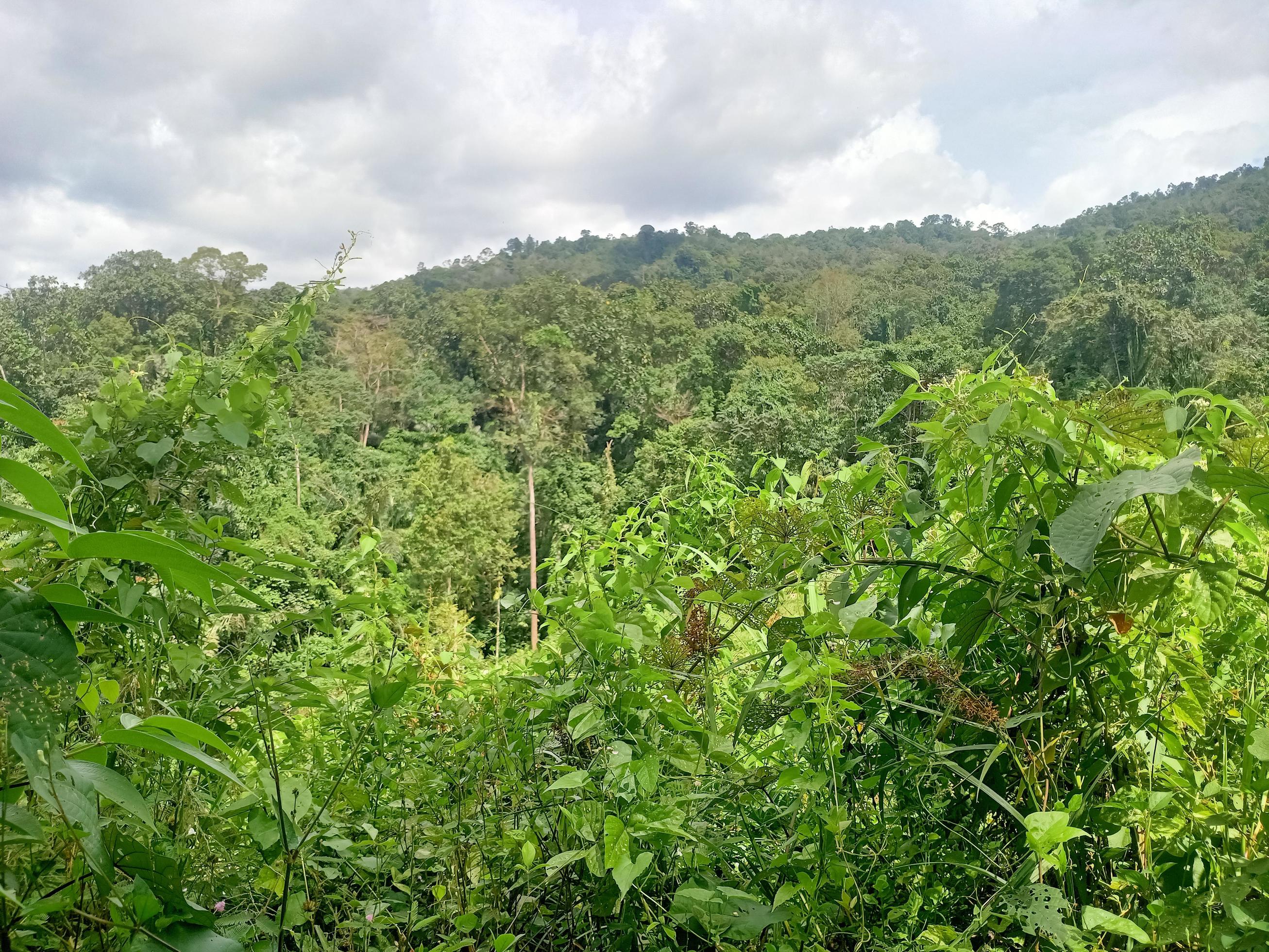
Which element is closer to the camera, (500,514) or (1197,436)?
(1197,436)

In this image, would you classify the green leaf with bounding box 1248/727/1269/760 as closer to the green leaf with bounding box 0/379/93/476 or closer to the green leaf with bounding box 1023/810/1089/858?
the green leaf with bounding box 1023/810/1089/858

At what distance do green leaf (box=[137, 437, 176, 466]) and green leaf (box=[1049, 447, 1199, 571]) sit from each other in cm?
78

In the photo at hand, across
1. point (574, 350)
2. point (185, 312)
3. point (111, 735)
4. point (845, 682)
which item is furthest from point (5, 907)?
point (185, 312)

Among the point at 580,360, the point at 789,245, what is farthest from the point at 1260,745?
the point at 789,245

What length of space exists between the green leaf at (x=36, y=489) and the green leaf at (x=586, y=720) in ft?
1.18

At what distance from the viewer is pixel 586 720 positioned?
1.91 feet

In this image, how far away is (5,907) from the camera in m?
0.35

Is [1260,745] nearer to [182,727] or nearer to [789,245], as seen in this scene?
[182,727]

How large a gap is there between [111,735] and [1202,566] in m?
0.60

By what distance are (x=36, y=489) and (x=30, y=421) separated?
3 centimetres

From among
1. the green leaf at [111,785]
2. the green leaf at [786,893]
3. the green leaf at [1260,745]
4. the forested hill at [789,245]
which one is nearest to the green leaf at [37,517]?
the green leaf at [111,785]

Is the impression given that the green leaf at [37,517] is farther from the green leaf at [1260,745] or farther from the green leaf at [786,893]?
the green leaf at [1260,745]

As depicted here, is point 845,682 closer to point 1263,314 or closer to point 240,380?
point 240,380

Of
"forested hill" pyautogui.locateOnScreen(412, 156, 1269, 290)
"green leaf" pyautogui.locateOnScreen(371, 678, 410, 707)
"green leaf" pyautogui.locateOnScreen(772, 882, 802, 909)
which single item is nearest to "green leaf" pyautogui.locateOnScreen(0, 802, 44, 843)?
"green leaf" pyautogui.locateOnScreen(371, 678, 410, 707)
